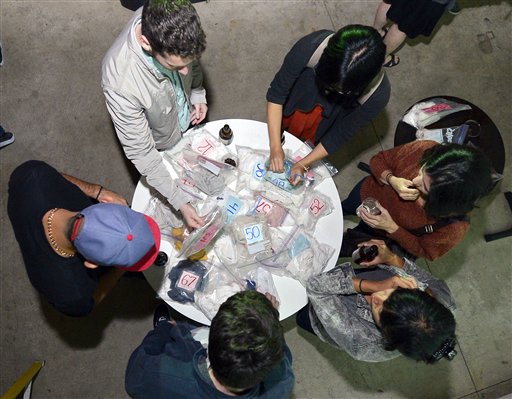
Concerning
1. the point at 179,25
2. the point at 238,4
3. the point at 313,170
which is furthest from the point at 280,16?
the point at 179,25

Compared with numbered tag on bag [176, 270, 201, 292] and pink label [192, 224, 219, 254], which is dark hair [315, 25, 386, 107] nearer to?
pink label [192, 224, 219, 254]

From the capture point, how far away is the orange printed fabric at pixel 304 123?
2.54 metres

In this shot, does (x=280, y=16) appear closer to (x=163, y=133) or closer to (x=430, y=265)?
(x=163, y=133)

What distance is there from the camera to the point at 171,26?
1767 mm

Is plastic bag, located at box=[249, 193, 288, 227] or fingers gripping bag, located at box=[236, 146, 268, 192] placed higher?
fingers gripping bag, located at box=[236, 146, 268, 192]

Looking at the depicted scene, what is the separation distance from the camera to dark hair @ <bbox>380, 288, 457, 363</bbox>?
5.88 ft

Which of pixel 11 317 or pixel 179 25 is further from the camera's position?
pixel 11 317

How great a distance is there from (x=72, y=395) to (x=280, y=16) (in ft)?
10.7

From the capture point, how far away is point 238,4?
3.64 metres

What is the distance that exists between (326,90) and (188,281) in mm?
1216

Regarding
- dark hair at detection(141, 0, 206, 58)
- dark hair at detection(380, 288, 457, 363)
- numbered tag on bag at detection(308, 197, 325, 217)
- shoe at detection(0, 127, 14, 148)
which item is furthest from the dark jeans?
shoe at detection(0, 127, 14, 148)

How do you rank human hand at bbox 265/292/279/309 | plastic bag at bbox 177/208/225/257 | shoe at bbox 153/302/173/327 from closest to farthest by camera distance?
plastic bag at bbox 177/208/225/257 → human hand at bbox 265/292/279/309 → shoe at bbox 153/302/173/327

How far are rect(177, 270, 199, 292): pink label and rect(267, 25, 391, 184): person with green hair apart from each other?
726 millimetres

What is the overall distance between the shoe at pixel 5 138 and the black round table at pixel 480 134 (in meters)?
2.76
